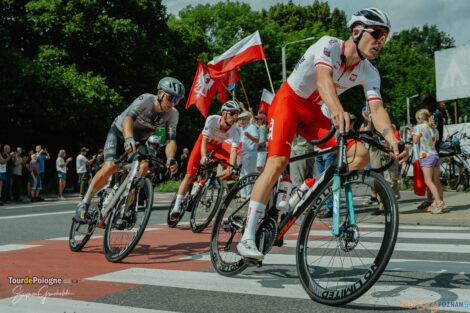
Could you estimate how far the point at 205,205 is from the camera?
7.67 meters

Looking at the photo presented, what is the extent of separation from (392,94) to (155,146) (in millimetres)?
55208

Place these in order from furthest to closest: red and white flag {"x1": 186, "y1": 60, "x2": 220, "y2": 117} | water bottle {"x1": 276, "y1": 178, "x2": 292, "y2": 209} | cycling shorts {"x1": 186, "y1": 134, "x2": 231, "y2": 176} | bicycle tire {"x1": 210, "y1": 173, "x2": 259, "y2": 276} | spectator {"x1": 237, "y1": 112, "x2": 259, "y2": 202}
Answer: red and white flag {"x1": 186, "y1": 60, "x2": 220, "y2": 117}, spectator {"x1": 237, "y1": 112, "x2": 259, "y2": 202}, cycling shorts {"x1": 186, "y1": 134, "x2": 231, "y2": 176}, bicycle tire {"x1": 210, "y1": 173, "x2": 259, "y2": 276}, water bottle {"x1": 276, "y1": 178, "x2": 292, "y2": 209}

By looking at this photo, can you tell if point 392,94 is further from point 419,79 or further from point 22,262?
point 22,262

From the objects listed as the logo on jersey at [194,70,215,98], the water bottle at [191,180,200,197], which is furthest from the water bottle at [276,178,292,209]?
the logo on jersey at [194,70,215,98]

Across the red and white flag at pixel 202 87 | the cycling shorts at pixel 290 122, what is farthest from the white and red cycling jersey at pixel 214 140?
the red and white flag at pixel 202 87

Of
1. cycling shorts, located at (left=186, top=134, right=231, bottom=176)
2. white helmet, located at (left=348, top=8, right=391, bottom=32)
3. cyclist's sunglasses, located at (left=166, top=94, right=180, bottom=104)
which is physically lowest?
cycling shorts, located at (left=186, top=134, right=231, bottom=176)

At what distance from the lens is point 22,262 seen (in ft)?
16.7

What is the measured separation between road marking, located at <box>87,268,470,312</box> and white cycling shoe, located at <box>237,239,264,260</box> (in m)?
0.25

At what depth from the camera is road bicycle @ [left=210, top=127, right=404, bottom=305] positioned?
3039mm

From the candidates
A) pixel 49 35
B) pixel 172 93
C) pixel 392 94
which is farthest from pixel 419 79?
pixel 172 93

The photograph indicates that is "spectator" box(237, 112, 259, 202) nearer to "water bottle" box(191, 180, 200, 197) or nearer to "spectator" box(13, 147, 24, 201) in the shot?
"water bottle" box(191, 180, 200, 197)

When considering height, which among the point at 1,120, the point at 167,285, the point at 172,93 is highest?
the point at 1,120

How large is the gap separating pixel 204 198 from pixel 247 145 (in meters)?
3.82

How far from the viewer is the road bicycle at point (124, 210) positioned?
4984 millimetres
